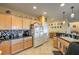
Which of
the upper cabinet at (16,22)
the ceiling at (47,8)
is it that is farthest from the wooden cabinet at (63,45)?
the upper cabinet at (16,22)

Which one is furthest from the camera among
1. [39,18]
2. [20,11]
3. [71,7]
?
[39,18]

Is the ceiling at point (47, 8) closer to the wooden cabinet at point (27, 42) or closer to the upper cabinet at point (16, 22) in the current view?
the upper cabinet at point (16, 22)

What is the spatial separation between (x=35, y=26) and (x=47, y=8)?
610mm

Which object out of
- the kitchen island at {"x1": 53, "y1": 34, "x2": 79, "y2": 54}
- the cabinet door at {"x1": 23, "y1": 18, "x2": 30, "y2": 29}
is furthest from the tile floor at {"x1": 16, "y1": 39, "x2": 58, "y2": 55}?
the cabinet door at {"x1": 23, "y1": 18, "x2": 30, "y2": 29}

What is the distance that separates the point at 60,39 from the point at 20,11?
3.90ft

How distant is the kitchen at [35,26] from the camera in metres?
2.06

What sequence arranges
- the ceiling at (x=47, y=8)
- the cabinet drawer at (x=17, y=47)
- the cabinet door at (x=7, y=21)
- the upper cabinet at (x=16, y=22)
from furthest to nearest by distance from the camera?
the cabinet door at (x=7, y=21)
the upper cabinet at (x=16, y=22)
the cabinet drawer at (x=17, y=47)
the ceiling at (x=47, y=8)

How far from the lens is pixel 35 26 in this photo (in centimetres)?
254

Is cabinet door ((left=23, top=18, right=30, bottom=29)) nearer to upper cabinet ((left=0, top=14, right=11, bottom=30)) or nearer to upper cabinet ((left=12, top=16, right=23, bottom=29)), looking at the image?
upper cabinet ((left=12, top=16, right=23, bottom=29))

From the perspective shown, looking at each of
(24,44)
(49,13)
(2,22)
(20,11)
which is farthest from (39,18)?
(2,22)

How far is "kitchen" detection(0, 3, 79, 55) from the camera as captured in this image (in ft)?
6.77

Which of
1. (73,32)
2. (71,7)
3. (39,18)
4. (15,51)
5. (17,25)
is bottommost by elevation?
(15,51)

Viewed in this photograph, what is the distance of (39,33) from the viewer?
2.59 m

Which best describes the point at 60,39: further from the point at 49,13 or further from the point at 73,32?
the point at 49,13
